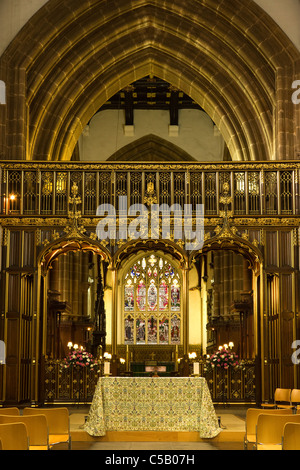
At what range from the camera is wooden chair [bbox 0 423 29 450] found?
6777 millimetres

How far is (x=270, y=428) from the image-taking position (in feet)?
26.6

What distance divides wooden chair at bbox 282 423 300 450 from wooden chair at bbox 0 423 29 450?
2.59 m

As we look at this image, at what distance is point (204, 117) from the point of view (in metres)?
27.8

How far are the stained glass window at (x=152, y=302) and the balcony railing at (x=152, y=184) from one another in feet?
44.5

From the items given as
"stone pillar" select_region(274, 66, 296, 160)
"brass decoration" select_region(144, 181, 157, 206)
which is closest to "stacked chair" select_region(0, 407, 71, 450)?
"brass decoration" select_region(144, 181, 157, 206)

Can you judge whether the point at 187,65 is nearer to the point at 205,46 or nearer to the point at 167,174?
the point at 205,46

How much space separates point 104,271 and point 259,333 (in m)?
13.3

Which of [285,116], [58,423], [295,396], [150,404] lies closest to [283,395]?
[295,396]

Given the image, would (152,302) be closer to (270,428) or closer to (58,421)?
(58,421)

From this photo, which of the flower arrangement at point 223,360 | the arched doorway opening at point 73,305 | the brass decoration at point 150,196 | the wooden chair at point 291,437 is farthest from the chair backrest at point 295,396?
the arched doorway opening at point 73,305

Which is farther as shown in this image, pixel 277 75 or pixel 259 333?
pixel 277 75

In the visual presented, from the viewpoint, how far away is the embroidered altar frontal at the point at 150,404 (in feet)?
37.0

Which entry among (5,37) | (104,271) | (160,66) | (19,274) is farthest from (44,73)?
(104,271)

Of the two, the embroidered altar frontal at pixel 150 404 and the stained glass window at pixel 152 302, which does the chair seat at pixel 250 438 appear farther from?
the stained glass window at pixel 152 302
